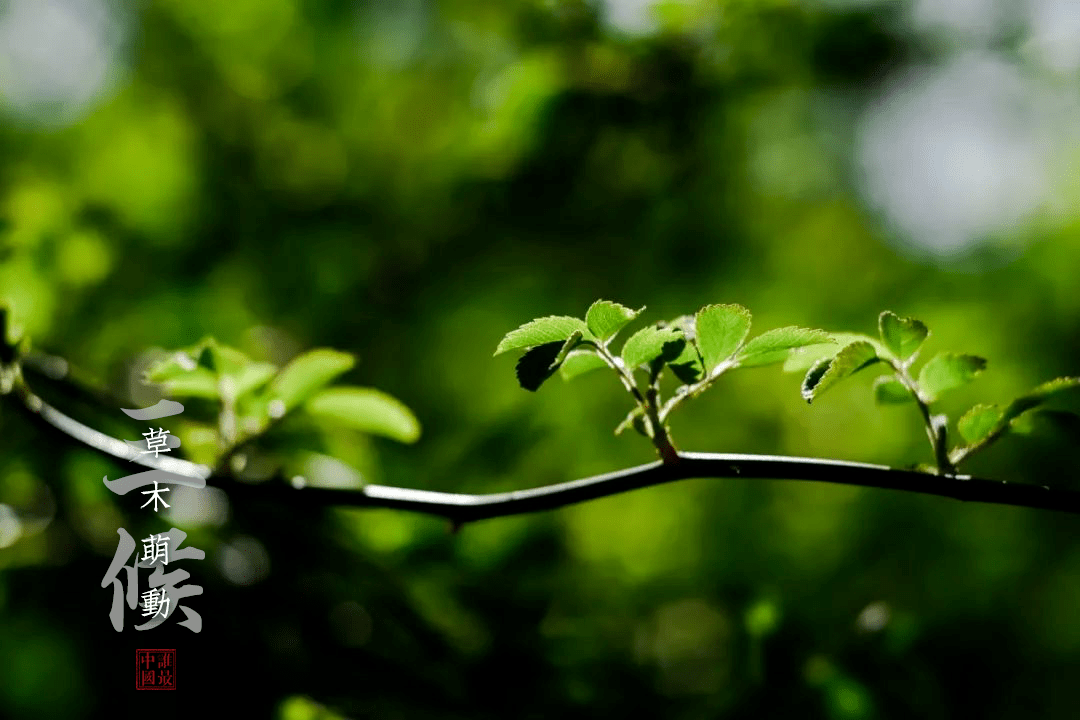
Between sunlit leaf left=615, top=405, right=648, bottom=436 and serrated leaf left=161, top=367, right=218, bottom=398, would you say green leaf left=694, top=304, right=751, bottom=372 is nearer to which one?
sunlit leaf left=615, top=405, right=648, bottom=436

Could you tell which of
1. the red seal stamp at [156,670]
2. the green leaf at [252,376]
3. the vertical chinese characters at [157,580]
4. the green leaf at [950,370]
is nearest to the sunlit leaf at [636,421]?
the green leaf at [950,370]

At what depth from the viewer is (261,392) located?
2.74ft

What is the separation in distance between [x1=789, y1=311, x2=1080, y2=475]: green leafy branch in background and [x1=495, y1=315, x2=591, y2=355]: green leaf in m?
0.17

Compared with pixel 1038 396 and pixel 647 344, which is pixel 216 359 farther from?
pixel 1038 396

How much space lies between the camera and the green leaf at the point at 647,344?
57cm

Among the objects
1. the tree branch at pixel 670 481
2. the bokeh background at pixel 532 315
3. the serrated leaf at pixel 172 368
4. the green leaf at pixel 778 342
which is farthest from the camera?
the bokeh background at pixel 532 315

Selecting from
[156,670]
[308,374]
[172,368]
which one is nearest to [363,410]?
[308,374]

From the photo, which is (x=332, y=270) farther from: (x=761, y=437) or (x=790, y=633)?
(x=790, y=633)

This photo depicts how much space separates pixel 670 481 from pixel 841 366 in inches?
6.4

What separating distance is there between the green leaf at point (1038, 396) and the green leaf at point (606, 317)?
271mm

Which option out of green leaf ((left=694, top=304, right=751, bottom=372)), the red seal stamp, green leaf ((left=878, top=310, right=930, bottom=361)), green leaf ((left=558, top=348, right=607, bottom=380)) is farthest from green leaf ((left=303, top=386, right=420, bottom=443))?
the red seal stamp

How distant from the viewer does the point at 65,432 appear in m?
0.72

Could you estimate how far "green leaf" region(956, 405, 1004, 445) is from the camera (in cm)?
59

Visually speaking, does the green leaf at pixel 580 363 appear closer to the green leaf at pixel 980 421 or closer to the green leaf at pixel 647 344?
the green leaf at pixel 647 344
